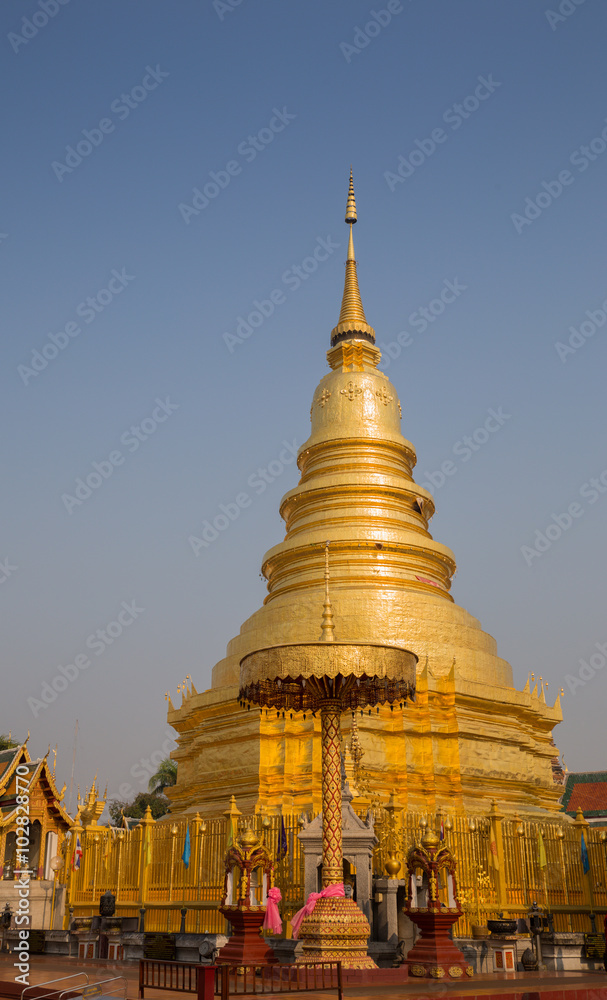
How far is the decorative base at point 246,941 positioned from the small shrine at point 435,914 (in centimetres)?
217

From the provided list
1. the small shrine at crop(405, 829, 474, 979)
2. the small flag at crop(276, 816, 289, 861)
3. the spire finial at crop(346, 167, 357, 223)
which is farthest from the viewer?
the spire finial at crop(346, 167, 357, 223)

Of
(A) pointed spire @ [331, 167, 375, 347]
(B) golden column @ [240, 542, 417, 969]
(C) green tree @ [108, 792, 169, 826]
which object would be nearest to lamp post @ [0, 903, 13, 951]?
(B) golden column @ [240, 542, 417, 969]

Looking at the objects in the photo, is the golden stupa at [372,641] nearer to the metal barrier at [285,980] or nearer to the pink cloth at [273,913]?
the pink cloth at [273,913]

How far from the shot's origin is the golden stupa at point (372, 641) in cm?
2266

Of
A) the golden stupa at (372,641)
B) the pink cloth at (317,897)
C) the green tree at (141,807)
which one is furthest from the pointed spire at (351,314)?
the green tree at (141,807)

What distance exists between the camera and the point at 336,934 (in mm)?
12930

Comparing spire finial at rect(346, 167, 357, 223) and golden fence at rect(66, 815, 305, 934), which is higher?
spire finial at rect(346, 167, 357, 223)

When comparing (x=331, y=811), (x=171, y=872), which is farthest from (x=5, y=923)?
(x=331, y=811)

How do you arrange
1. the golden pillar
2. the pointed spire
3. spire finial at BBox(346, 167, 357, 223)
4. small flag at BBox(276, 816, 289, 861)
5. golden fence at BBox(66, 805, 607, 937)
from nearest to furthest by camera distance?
the golden pillar < small flag at BBox(276, 816, 289, 861) < golden fence at BBox(66, 805, 607, 937) < the pointed spire < spire finial at BBox(346, 167, 357, 223)

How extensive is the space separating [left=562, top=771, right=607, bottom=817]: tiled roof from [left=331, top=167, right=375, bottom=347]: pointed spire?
749 inches

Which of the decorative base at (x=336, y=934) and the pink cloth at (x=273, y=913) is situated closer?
the decorative base at (x=336, y=934)

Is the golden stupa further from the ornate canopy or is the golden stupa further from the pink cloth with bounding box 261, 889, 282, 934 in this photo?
the ornate canopy

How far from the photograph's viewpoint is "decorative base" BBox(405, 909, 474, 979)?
13680 mm

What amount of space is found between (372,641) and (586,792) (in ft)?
67.5
